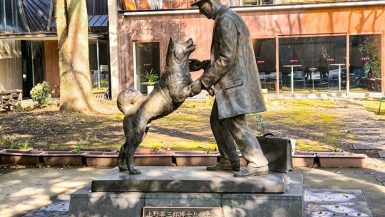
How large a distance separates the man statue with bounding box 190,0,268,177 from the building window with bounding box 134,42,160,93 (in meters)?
20.3

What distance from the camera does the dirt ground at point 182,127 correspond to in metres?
13.0

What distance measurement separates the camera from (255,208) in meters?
6.10

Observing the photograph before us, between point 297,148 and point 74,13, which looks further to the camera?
point 74,13

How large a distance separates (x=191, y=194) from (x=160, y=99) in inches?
41.8

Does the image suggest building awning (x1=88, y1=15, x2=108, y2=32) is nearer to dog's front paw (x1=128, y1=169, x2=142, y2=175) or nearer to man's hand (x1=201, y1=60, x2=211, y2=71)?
man's hand (x1=201, y1=60, x2=211, y2=71)

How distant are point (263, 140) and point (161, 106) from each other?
1.23m

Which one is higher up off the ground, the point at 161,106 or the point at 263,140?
the point at 161,106

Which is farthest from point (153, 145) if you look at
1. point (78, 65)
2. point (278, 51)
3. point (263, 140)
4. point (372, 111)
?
point (278, 51)

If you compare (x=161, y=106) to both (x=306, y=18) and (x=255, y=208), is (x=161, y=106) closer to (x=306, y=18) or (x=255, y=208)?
(x=255, y=208)

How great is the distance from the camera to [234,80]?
634 cm

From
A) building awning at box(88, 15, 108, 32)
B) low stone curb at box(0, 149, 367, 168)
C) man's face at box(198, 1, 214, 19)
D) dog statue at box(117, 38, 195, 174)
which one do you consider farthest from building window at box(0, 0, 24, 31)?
man's face at box(198, 1, 214, 19)

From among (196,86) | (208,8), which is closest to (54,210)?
(196,86)

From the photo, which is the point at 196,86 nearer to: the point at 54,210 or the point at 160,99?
the point at 160,99

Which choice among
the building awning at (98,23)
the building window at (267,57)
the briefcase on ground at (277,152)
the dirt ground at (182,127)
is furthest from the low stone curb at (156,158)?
the building awning at (98,23)
